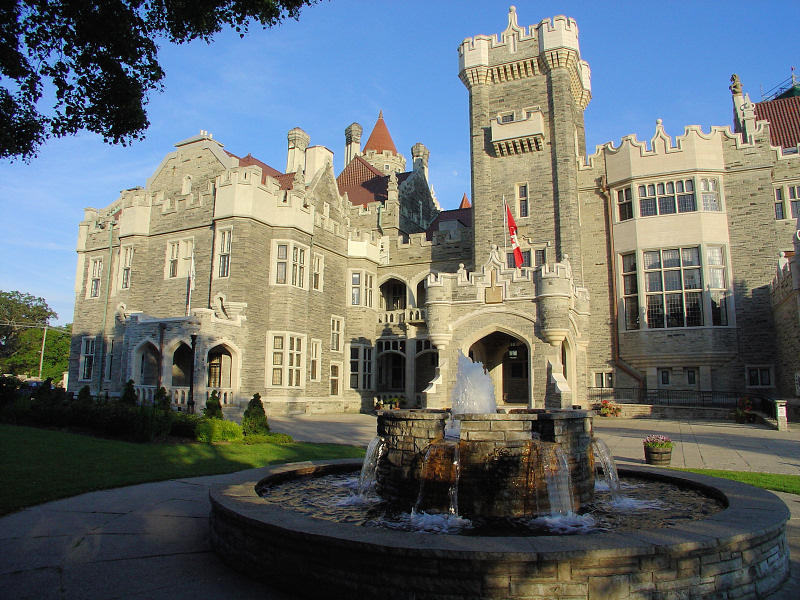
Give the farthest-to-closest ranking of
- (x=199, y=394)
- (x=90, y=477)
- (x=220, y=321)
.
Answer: (x=220, y=321) < (x=199, y=394) < (x=90, y=477)

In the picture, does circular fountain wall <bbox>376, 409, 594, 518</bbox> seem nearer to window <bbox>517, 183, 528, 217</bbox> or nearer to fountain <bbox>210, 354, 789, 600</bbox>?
fountain <bbox>210, 354, 789, 600</bbox>

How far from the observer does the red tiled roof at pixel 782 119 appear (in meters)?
29.7

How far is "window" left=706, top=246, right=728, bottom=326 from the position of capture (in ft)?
83.1

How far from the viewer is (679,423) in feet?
71.0

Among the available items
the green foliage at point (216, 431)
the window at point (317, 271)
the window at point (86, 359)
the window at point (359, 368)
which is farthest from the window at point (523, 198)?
the window at point (86, 359)

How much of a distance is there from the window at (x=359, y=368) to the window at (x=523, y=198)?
10707mm

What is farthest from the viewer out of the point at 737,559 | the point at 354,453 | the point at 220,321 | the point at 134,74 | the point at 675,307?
the point at 675,307

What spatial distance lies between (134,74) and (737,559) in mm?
9659

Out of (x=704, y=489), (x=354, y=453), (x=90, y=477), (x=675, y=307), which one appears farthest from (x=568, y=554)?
(x=675, y=307)

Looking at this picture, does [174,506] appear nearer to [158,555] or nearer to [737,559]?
[158,555]

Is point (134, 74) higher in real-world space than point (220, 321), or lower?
higher

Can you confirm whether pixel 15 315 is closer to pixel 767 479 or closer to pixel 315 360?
pixel 315 360

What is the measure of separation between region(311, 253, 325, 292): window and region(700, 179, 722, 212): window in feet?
59.2

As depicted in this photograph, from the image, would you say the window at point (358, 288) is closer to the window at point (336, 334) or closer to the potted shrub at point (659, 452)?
the window at point (336, 334)
